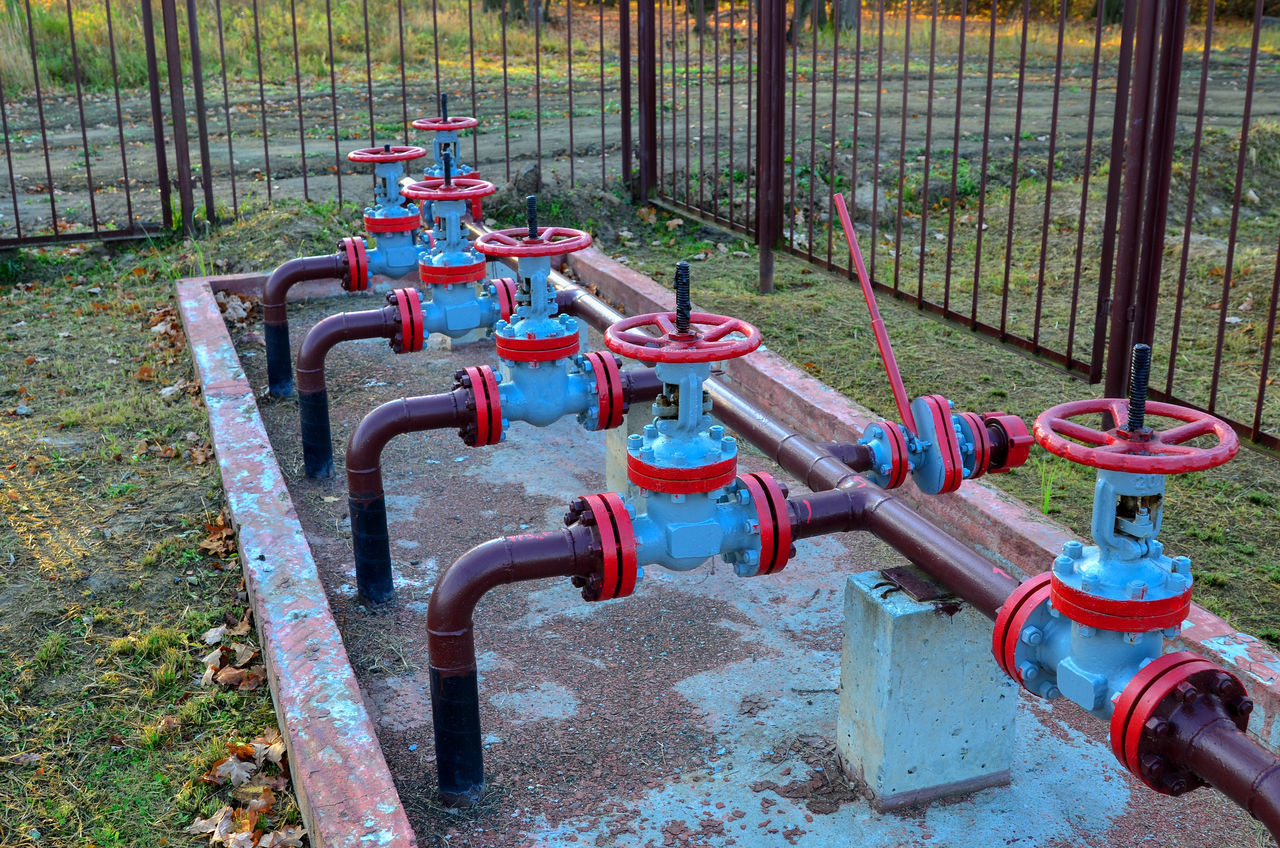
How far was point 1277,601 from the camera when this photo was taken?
3.56m

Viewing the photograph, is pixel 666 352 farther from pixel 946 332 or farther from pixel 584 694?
pixel 946 332

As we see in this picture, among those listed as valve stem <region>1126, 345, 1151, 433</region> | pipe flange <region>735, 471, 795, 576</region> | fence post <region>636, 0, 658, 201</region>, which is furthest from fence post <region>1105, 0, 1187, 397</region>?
fence post <region>636, 0, 658, 201</region>

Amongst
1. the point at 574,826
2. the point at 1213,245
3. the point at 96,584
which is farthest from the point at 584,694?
the point at 1213,245

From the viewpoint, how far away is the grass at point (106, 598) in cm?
294

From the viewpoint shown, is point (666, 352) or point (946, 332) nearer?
point (666, 352)

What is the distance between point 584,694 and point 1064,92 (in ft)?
47.5

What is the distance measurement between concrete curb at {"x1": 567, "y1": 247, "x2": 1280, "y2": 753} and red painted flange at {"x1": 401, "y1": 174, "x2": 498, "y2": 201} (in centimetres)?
143

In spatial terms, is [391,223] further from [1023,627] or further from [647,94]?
[1023,627]

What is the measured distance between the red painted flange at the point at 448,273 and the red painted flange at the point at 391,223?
0.82 m

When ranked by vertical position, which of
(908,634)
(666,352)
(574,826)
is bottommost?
(574,826)

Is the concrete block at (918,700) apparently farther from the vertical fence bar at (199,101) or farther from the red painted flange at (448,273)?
the vertical fence bar at (199,101)

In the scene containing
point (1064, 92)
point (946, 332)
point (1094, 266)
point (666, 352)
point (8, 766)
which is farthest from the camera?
point (1064, 92)

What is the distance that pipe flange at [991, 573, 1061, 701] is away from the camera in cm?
238

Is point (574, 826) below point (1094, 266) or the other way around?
below
